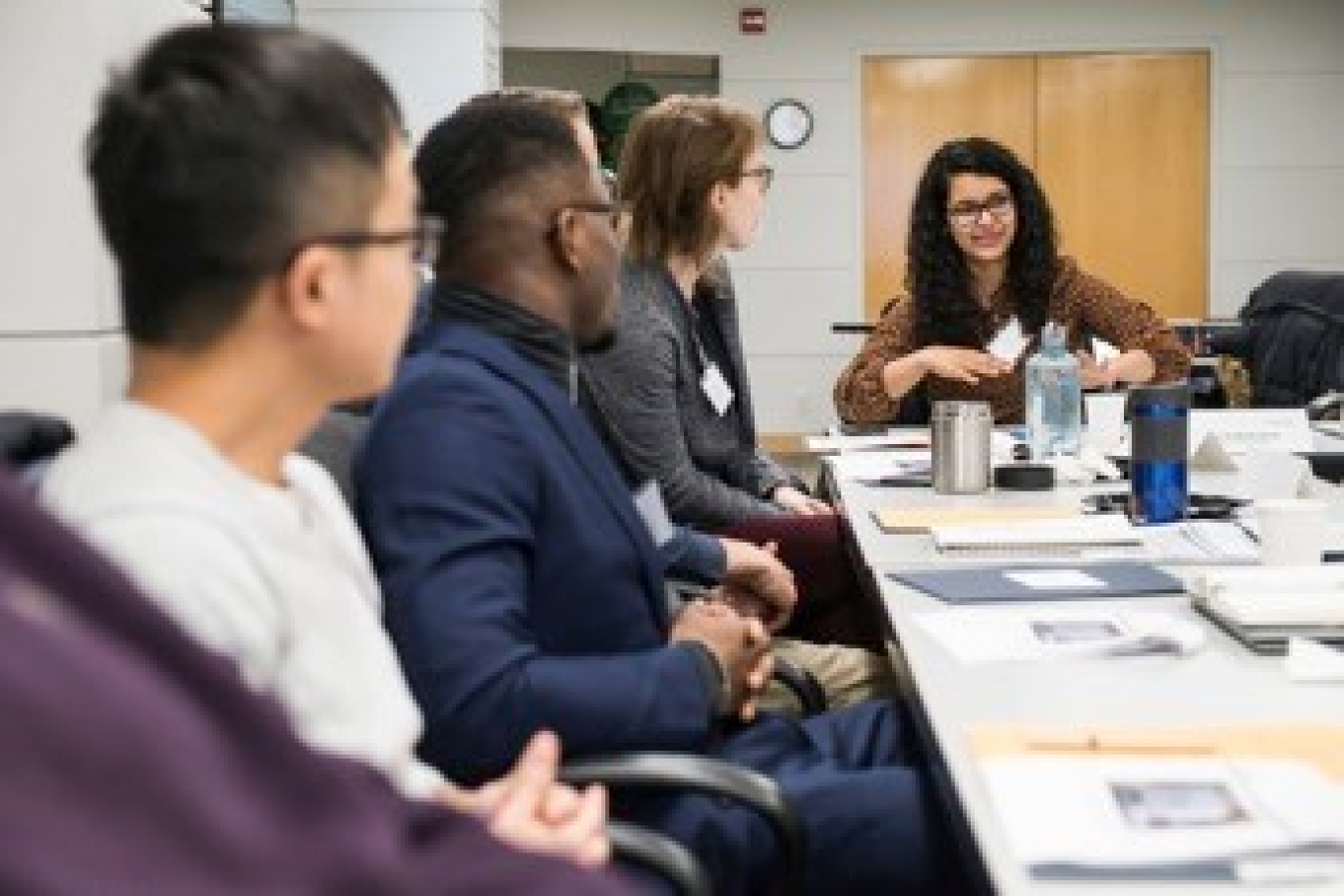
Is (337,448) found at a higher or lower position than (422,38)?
lower

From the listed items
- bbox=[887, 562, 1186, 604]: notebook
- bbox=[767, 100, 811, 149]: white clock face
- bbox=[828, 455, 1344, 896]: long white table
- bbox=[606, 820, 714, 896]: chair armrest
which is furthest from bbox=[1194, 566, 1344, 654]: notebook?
bbox=[767, 100, 811, 149]: white clock face

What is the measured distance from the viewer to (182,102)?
42.0 inches

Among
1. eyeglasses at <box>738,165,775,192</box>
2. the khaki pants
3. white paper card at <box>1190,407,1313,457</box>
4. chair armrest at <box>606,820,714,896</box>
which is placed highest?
eyeglasses at <box>738,165,775,192</box>

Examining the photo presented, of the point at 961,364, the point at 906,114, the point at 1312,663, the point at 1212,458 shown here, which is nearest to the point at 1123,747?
the point at 1312,663

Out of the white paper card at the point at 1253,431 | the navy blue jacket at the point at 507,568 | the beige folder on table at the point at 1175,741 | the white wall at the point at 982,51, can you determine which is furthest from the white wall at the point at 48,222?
the white wall at the point at 982,51

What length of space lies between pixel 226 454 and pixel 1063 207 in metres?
7.51

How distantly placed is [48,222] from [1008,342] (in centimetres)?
219

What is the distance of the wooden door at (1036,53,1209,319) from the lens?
8.00 m

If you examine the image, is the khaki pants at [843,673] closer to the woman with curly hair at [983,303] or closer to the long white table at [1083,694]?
the long white table at [1083,694]

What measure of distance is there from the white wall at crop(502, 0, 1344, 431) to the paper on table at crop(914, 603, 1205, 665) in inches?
249

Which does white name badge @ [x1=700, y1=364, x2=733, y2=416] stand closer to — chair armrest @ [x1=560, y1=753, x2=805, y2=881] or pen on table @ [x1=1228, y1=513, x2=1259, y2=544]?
pen on table @ [x1=1228, y1=513, x2=1259, y2=544]

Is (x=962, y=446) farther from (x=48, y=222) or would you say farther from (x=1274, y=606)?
(x=48, y=222)

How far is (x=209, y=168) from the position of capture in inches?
42.2

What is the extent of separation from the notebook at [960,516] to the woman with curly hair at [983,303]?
3.53ft
